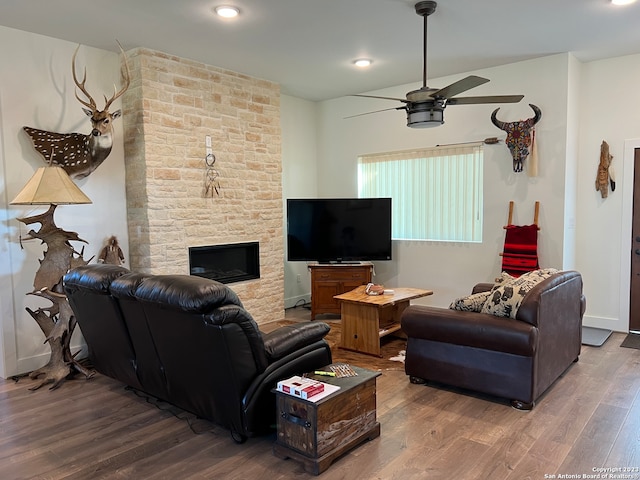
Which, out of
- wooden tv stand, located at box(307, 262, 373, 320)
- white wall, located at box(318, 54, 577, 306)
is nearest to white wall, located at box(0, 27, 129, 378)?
wooden tv stand, located at box(307, 262, 373, 320)

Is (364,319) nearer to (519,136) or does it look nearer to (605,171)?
(519,136)

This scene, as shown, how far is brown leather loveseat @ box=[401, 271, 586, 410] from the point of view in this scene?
9.98 ft

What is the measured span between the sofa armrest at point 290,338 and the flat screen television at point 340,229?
2754 millimetres

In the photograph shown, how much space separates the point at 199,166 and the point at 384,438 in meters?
3.24

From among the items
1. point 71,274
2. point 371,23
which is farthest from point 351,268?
point 71,274

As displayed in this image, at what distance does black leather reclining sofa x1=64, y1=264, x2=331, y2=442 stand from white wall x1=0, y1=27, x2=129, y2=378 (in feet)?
3.15

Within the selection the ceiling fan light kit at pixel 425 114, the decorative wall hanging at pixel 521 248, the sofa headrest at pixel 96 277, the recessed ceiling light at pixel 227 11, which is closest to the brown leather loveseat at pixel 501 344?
the decorative wall hanging at pixel 521 248

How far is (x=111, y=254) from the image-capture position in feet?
14.3

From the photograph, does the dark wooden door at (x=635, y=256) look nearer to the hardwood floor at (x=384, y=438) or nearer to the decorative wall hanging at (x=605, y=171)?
the decorative wall hanging at (x=605, y=171)

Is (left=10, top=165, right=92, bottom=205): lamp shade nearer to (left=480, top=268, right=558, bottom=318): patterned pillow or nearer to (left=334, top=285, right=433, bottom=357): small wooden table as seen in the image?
(left=334, top=285, right=433, bottom=357): small wooden table

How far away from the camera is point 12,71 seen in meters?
3.80

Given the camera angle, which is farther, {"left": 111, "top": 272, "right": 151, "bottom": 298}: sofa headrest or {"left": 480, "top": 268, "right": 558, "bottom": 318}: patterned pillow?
{"left": 480, "top": 268, "right": 558, "bottom": 318}: patterned pillow

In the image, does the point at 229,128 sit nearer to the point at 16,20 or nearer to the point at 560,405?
the point at 16,20

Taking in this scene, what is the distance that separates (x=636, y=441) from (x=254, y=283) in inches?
150
